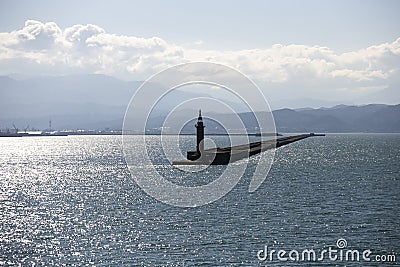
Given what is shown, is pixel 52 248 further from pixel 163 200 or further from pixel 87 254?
pixel 163 200

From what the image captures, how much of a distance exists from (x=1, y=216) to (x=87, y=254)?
1435cm

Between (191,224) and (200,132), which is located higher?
(200,132)

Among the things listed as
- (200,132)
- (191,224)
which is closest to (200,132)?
(200,132)

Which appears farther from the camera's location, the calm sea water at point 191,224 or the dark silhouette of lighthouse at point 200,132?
the dark silhouette of lighthouse at point 200,132

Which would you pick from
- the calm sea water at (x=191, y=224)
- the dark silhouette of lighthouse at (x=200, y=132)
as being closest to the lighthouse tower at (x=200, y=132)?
the dark silhouette of lighthouse at (x=200, y=132)

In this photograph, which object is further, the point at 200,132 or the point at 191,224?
the point at 200,132

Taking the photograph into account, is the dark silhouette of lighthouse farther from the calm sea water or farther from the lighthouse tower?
the calm sea water

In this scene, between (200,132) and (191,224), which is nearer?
(191,224)

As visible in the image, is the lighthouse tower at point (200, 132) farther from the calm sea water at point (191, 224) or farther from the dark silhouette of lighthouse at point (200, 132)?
the calm sea water at point (191, 224)

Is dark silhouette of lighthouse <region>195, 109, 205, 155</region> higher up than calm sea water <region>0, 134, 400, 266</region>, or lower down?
higher up

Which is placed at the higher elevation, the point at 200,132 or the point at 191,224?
the point at 200,132

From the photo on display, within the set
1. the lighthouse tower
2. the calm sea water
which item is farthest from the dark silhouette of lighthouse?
the calm sea water

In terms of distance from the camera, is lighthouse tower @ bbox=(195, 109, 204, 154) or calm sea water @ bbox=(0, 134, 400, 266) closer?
calm sea water @ bbox=(0, 134, 400, 266)

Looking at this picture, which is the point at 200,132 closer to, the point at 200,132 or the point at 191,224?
the point at 200,132
